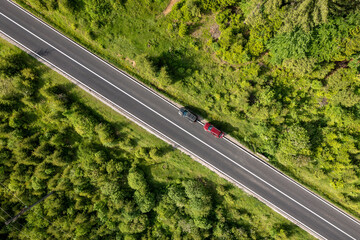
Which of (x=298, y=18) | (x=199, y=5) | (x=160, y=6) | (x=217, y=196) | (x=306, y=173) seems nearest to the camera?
(x=298, y=18)

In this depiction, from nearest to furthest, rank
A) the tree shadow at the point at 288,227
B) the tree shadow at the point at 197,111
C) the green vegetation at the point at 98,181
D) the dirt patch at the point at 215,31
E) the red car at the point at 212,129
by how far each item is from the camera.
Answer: the dirt patch at the point at 215,31 < the red car at the point at 212,129 < the tree shadow at the point at 197,111 < the green vegetation at the point at 98,181 < the tree shadow at the point at 288,227

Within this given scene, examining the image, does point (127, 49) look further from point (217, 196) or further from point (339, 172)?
point (339, 172)

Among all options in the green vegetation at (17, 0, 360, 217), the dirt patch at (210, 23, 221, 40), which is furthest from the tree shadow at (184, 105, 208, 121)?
the dirt patch at (210, 23, 221, 40)

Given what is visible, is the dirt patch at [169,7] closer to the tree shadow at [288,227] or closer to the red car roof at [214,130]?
the red car roof at [214,130]

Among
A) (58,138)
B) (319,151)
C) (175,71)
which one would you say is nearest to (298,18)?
(175,71)

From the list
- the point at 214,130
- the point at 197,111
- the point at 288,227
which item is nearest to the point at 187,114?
the point at 197,111

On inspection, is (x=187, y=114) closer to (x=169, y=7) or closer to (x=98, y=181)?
(x=169, y=7)

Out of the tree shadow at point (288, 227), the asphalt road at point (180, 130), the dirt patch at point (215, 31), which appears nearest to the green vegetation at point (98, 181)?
the tree shadow at point (288, 227)
